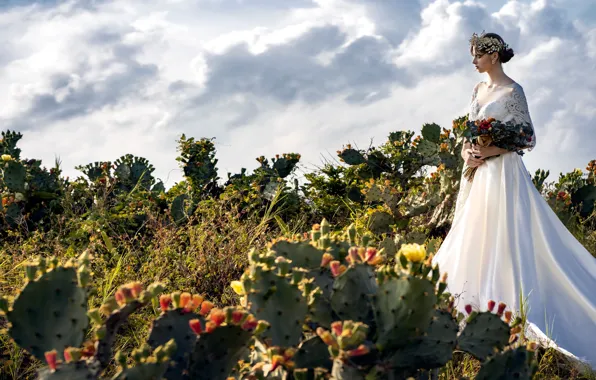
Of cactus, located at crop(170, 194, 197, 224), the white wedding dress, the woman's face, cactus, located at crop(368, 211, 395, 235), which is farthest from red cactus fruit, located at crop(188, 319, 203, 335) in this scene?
cactus, located at crop(170, 194, 197, 224)

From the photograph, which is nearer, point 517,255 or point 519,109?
point 517,255

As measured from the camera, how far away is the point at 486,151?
5688mm

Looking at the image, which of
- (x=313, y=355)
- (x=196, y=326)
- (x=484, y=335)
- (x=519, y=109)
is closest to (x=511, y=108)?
(x=519, y=109)

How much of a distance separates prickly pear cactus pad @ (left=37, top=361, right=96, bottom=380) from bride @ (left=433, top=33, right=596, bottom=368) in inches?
145

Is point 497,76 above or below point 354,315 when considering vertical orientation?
above

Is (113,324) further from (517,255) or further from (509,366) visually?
(517,255)

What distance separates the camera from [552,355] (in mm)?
4812

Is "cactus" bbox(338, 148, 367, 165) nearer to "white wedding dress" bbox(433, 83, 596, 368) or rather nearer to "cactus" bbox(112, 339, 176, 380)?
"white wedding dress" bbox(433, 83, 596, 368)

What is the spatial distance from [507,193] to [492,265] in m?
0.61

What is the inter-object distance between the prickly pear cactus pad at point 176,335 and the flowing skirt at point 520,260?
10.8ft

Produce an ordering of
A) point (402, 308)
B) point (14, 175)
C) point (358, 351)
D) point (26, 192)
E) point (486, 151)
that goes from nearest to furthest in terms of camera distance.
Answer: point (358, 351) < point (402, 308) < point (486, 151) < point (14, 175) < point (26, 192)

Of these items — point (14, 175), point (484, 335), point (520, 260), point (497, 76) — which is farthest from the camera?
point (14, 175)

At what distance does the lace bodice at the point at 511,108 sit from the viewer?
559cm

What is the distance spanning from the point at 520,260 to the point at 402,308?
3561 mm
